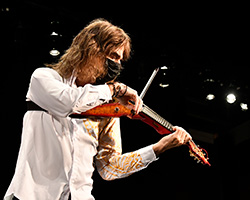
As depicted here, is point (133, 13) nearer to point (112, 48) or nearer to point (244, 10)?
point (244, 10)

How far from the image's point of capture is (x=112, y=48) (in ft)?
6.16

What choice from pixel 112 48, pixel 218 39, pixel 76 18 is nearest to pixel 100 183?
pixel 76 18

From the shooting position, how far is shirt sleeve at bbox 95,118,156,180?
192 centimetres

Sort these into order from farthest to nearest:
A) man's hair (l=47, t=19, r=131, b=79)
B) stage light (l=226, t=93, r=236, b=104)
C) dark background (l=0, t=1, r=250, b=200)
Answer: stage light (l=226, t=93, r=236, b=104) → dark background (l=0, t=1, r=250, b=200) → man's hair (l=47, t=19, r=131, b=79)

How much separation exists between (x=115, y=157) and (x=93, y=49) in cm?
57

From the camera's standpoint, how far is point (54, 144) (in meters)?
1.61

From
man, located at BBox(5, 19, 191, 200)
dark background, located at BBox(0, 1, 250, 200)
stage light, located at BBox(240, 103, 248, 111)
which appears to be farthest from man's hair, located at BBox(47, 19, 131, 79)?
stage light, located at BBox(240, 103, 248, 111)

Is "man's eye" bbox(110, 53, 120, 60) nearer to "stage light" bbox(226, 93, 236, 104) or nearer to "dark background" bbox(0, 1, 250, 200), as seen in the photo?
"dark background" bbox(0, 1, 250, 200)

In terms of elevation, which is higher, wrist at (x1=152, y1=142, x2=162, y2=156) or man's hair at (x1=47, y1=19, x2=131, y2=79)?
man's hair at (x1=47, y1=19, x2=131, y2=79)

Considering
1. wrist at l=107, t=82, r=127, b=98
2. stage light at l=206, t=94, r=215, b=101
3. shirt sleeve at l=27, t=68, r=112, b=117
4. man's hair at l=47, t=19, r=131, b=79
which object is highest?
man's hair at l=47, t=19, r=131, b=79

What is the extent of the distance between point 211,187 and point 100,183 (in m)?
2.01

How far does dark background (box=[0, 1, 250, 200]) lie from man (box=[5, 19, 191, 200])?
1354 mm

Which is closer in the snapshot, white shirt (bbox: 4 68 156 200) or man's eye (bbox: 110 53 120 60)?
white shirt (bbox: 4 68 156 200)

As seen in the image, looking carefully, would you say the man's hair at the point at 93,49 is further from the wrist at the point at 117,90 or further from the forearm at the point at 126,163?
the forearm at the point at 126,163
